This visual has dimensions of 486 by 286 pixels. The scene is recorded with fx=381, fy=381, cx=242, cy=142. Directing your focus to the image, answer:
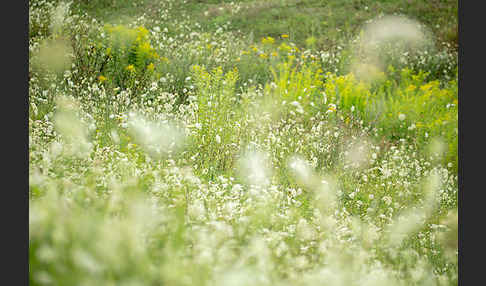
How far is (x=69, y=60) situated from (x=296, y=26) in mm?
6033

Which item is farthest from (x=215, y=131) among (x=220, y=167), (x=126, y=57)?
(x=126, y=57)

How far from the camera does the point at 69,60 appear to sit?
4785 millimetres

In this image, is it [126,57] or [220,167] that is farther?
[126,57]

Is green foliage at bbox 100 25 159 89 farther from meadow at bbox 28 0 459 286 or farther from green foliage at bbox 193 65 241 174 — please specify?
green foliage at bbox 193 65 241 174

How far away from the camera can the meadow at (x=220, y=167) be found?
59.6 inches

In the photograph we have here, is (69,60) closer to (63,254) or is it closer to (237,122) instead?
(237,122)

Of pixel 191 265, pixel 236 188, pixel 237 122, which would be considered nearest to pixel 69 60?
pixel 237 122

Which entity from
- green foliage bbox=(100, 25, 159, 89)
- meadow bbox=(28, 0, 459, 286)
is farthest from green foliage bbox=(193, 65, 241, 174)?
green foliage bbox=(100, 25, 159, 89)

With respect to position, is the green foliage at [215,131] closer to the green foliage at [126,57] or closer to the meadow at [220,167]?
the meadow at [220,167]

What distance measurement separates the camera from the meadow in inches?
59.6

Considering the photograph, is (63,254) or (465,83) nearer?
(63,254)

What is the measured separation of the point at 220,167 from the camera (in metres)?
3.77

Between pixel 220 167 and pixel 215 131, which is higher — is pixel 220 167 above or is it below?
below

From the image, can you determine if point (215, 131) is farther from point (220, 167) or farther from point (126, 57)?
point (126, 57)
